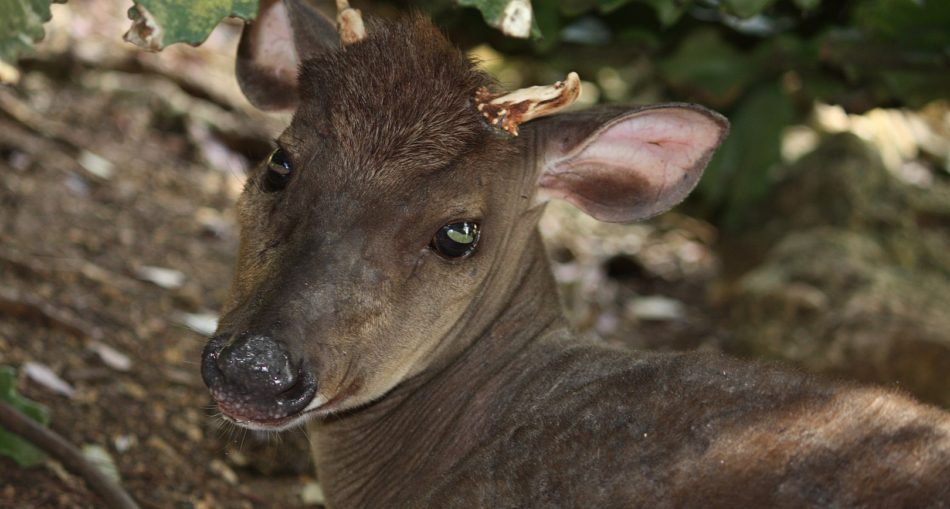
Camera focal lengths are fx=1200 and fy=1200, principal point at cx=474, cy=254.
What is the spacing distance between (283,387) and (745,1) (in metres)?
2.46

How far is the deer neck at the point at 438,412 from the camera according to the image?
451cm

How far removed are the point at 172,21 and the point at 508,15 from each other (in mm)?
1081

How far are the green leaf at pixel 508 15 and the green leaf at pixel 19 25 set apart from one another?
1285 millimetres

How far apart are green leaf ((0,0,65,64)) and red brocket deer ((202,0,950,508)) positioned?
104 cm

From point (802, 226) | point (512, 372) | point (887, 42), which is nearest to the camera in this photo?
point (512, 372)

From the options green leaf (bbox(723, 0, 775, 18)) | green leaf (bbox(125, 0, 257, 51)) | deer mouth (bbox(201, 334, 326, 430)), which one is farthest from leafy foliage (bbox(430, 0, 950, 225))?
deer mouth (bbox(201, 334, 326, 430))

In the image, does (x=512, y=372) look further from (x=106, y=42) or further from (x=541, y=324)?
(x=106, y=42)

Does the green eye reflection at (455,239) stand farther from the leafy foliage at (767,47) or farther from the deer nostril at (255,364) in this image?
the leafy foliage at (767,47)

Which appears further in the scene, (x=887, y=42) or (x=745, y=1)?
(x=887, y=42)

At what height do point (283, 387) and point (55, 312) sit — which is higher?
point (283, 387)

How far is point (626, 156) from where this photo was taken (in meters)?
4.72

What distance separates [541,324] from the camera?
482cm

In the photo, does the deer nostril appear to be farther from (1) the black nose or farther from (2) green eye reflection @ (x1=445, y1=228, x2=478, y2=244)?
(2) green eye reflection @ (x1=445, y1=228, x2=478, y2=244)

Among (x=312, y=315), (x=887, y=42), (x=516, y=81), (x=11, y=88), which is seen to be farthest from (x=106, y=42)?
(x=312, y=315)
